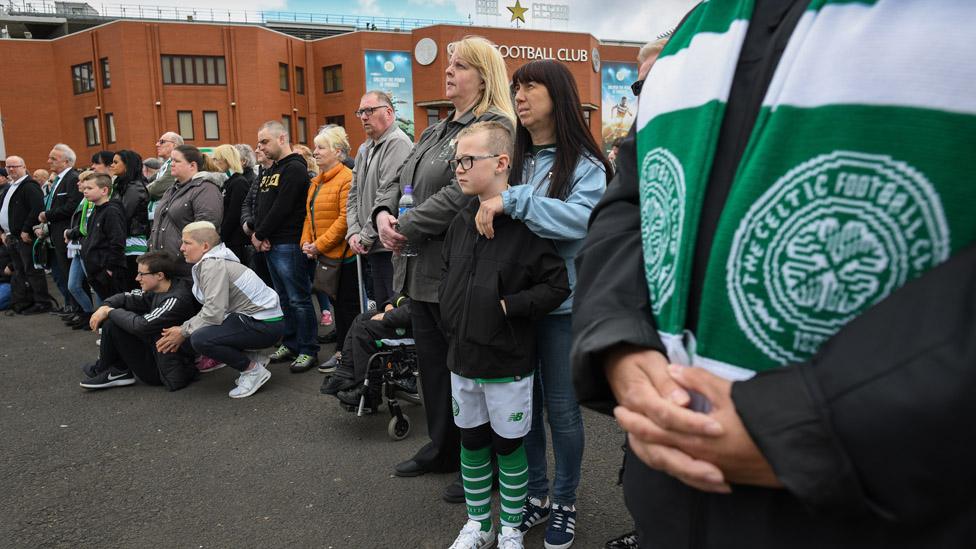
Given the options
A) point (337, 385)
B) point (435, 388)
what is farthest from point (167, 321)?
point (435, 388)

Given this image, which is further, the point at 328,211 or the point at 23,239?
the point at 23,239

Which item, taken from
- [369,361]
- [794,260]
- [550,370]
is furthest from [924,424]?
[369,361]

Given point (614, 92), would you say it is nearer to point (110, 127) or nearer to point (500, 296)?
point (110, 127)

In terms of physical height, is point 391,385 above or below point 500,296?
below

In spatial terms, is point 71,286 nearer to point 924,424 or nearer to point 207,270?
point 207,270

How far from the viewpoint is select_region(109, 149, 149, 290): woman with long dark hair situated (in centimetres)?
781

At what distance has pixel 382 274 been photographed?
16.4 feet

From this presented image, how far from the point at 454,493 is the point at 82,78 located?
43644 millimetres

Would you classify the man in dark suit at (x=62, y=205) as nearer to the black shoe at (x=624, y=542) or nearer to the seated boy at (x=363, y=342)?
the seated boy at (x=363, y=342)

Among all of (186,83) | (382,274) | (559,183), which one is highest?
(186,83)

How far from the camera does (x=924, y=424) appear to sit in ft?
2.51

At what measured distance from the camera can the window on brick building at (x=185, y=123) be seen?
36562 mm

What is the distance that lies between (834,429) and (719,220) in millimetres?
331

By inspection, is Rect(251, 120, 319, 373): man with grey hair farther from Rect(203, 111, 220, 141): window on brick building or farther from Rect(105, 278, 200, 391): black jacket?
Rect(203, 111, 220, 141): window on brick building
